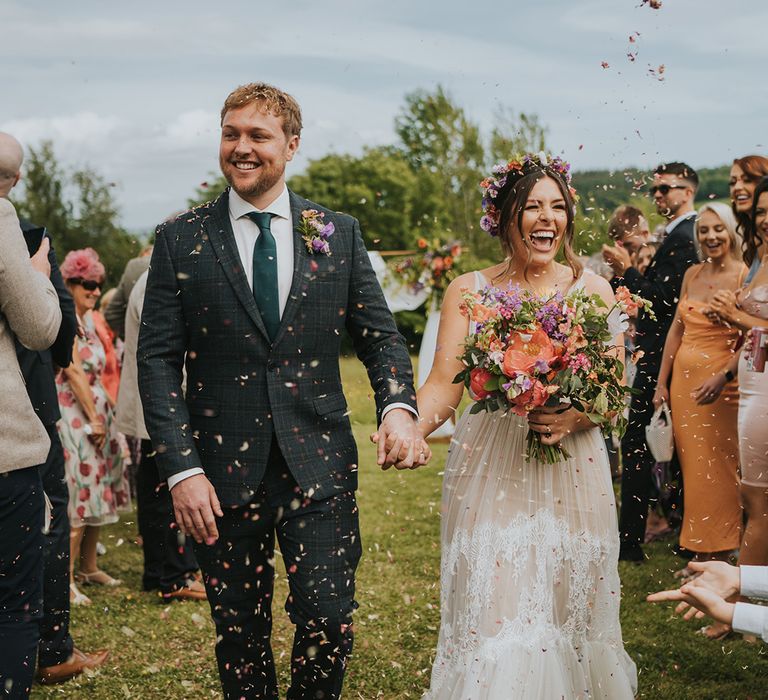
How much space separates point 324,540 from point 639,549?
399cm

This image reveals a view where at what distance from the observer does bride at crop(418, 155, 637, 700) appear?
3.49m

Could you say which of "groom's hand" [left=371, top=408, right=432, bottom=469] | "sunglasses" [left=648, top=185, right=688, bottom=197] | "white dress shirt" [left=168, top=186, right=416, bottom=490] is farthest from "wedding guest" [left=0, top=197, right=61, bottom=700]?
"sunglasses" [left=648, top=185, right=688, bottom=197]

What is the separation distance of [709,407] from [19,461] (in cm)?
421

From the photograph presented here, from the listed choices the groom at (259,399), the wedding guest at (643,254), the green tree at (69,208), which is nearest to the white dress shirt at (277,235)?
the groom at (259,399)

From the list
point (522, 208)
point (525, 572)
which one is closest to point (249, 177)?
point (522, 208)

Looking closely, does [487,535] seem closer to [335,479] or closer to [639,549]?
[335,479]

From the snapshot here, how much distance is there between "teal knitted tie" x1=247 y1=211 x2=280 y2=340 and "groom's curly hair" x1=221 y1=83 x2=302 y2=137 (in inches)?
16.7

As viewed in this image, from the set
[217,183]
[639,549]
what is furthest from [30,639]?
[217,183]

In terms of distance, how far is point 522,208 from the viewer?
3.97m

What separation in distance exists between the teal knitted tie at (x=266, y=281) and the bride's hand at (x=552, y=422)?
1.07 meters

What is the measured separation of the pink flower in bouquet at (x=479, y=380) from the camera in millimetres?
3580

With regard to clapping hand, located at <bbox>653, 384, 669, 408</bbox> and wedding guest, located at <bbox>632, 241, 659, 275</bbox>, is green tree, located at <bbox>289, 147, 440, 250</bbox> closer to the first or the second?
wedding guest, located at <bbox>632, 241, 659, 275</bbox>

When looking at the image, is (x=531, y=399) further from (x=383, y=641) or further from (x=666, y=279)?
(x=666, y=279)

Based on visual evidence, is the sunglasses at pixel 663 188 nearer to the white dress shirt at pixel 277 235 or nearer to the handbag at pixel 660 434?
the handbag at pixel 660 434
